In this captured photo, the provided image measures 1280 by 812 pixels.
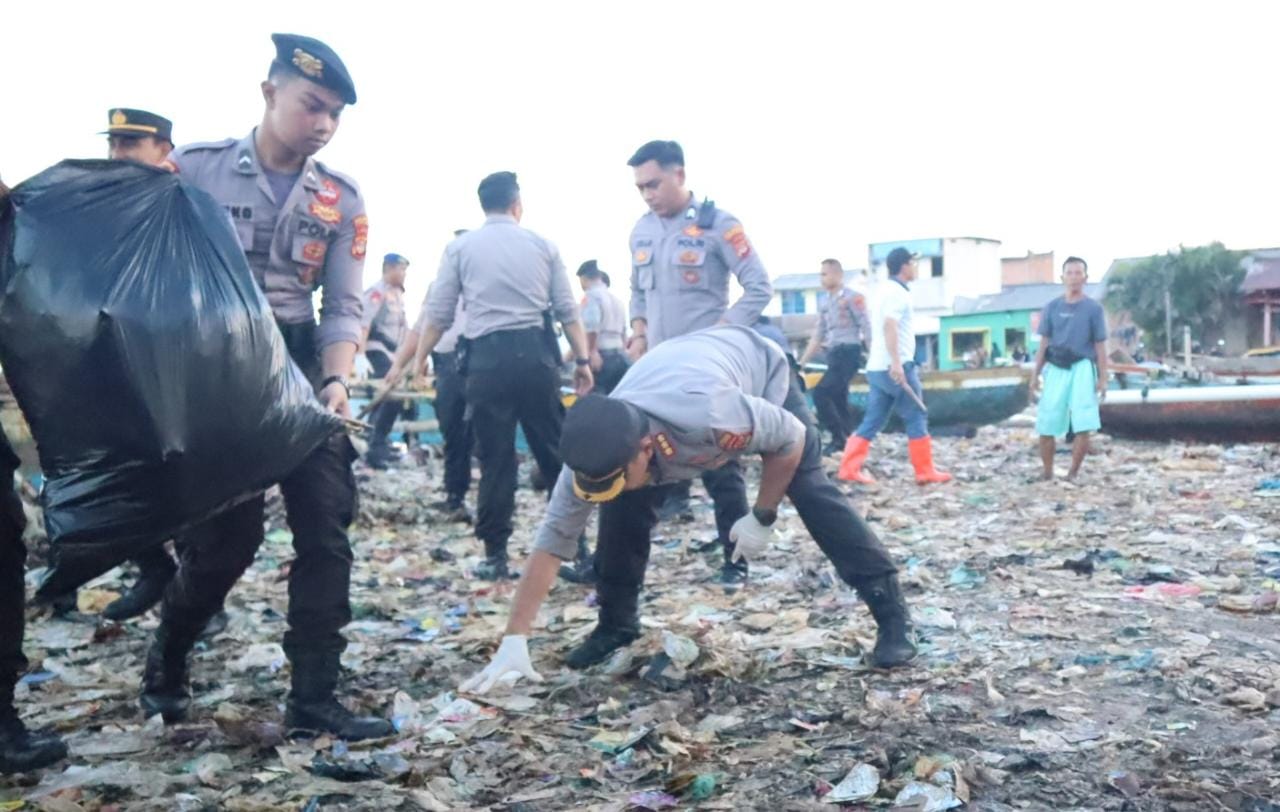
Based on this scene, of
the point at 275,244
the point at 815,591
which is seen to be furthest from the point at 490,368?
the point at 275,244

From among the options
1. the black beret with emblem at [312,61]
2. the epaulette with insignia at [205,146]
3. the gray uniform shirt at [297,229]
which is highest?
the black beret with emblem at [312,61]

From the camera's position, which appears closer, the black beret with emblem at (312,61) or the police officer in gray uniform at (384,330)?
the black beret with emblem at (312,61)

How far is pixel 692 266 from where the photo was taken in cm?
561

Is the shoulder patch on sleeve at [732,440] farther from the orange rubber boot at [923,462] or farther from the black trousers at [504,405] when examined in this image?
the orange rubber boot at [923,462]

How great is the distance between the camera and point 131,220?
2418mm

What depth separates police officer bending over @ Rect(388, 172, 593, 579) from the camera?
5562 millimetres

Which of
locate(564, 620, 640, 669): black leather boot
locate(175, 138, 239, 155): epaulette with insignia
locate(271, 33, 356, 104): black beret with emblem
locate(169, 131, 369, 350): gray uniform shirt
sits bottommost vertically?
locate(564, 620, 640, 669): black leather boot

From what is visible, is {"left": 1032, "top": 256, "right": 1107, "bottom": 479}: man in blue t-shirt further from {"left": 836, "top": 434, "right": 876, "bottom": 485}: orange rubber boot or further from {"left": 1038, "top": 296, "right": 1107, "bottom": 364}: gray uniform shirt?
{"left": 836, "top": 434, "right": 876, "bottom": 485}: orange rubber boot

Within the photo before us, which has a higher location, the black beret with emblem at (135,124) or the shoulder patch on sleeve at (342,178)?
the black beret with emblem at (135,124)

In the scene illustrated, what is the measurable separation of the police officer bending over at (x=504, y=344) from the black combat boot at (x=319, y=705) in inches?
96.5

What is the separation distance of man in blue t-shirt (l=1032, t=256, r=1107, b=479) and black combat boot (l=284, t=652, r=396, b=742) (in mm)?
7002

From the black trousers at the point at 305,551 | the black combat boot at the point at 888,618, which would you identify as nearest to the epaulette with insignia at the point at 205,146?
the black trousers at the point at 305,551

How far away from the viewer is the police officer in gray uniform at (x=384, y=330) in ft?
34.7

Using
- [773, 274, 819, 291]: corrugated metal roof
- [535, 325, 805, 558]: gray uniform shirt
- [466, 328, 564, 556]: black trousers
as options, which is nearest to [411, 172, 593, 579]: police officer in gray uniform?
[466, 328, 564, 556]: black trousers
